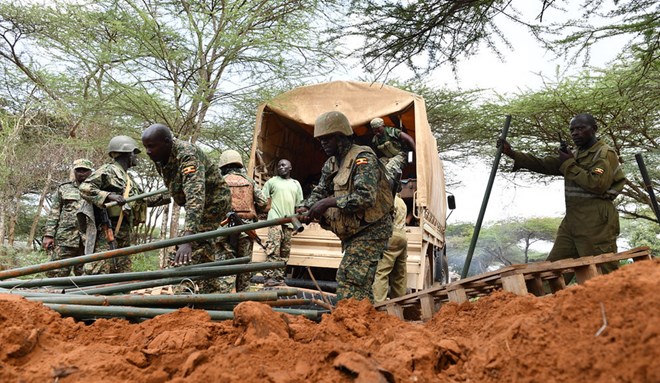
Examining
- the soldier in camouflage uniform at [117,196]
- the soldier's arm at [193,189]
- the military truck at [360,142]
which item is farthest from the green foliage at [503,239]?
the soldier's arm at [193,189]

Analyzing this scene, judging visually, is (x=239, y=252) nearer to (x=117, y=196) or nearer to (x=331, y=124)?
(x=117, y=196)

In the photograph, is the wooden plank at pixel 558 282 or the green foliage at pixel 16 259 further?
the green foliage at pixel 16 259

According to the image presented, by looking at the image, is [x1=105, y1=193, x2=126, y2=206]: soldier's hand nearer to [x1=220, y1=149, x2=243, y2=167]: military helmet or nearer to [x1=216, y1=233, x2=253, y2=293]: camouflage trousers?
[x1=216, y1=233, x2=253, y2=293]: camouflage trousers

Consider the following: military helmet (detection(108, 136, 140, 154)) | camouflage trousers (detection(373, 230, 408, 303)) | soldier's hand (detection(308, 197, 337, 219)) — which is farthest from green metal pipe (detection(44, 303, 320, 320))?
military helmet (detection(108, 136, 140, 154))

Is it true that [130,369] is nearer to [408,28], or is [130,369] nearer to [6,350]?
[6,350]

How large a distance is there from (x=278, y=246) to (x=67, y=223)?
2.38 metres

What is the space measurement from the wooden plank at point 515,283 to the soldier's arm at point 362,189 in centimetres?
108

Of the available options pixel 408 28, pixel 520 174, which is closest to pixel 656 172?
pixel 520 174

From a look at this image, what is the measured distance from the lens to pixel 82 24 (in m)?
8.07

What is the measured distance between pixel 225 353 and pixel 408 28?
8.74 ft

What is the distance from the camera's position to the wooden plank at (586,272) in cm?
282

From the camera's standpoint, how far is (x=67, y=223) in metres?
5.29

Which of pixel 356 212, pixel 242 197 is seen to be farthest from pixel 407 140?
pixel 356 212

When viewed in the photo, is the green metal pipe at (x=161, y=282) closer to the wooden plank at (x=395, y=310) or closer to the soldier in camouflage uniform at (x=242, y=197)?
the wooden plank at (x=395, y=310)
